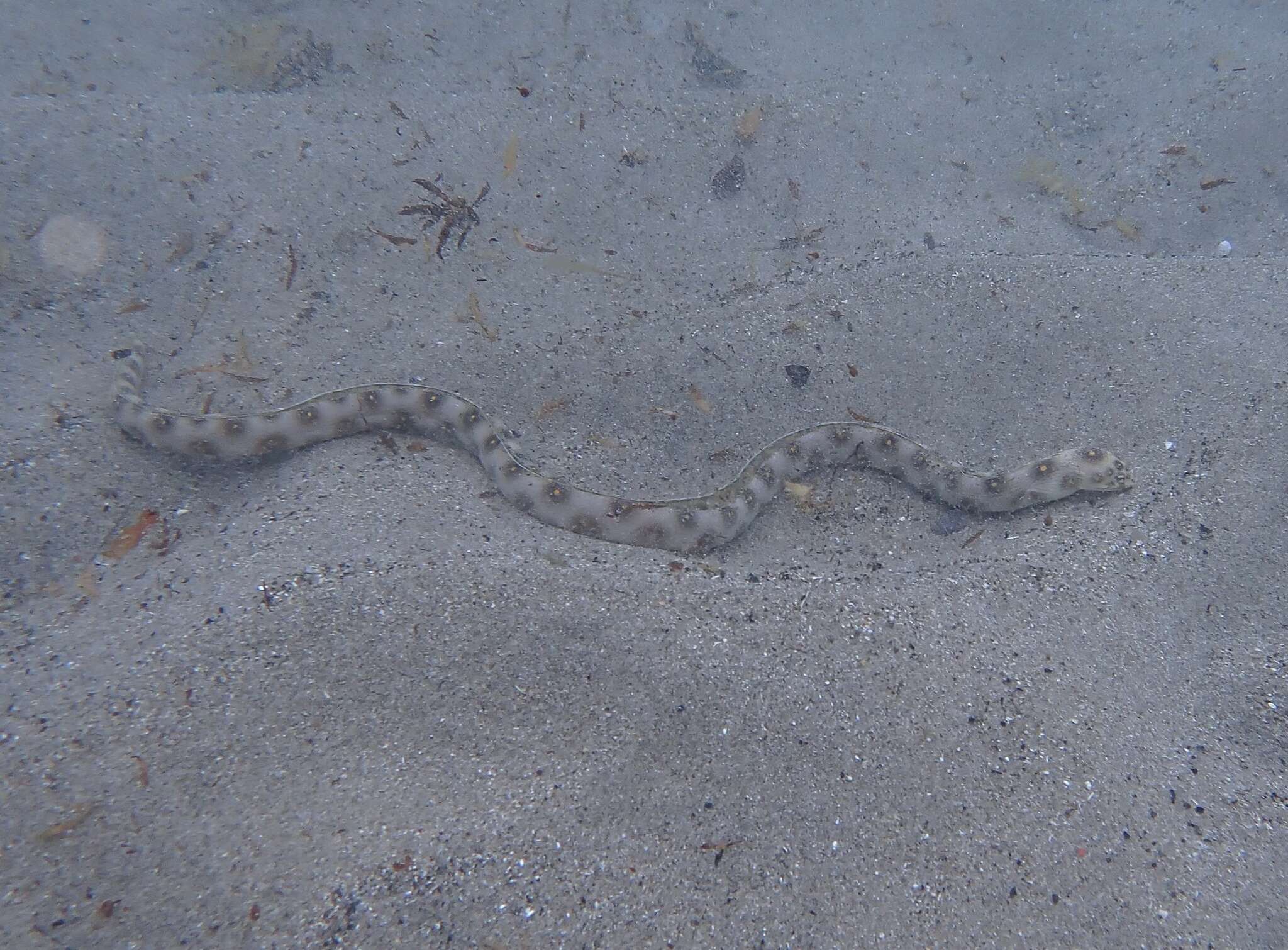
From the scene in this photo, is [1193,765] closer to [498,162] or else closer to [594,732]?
[594,732]

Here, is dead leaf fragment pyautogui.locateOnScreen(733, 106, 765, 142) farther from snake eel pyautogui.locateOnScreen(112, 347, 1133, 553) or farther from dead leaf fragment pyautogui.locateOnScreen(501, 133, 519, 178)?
snake eel pyautogui.locateOnScreen(112, 347, 1133, 553)

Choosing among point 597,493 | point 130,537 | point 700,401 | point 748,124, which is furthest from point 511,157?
point 130,537

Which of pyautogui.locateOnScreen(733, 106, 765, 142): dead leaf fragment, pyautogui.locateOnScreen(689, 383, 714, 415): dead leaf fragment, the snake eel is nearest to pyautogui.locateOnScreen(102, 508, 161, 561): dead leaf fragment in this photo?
the snake eel

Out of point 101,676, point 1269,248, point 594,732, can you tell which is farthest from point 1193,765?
point 101,676

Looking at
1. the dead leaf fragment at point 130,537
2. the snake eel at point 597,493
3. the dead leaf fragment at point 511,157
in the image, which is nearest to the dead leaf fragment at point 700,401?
the snake eel at point 597,493

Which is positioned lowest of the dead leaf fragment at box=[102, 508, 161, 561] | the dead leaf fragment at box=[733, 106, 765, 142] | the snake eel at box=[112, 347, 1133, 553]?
the dead leaf fragment at box=[102, 508, 161, 561]

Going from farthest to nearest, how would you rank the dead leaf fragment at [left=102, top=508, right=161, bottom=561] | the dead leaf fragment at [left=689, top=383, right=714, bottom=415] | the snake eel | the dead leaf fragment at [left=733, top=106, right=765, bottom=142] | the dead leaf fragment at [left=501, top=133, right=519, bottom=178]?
1. the dead leaf fragment at [left=733, top=106, right=765, bottom=142]
2. the dead leaf fragment at [left=501, top=133, right=519, bottom=178]
3. the dead leaf fragment at [left=689, top=383, right=714, bottom=415]
4. the snake eel
5. the dead leaf fragment at [left=102, top=508, right=161, bottom=561]

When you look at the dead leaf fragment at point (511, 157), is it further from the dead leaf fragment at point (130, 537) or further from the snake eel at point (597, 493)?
the dead leaf fragment at point (130, 537)

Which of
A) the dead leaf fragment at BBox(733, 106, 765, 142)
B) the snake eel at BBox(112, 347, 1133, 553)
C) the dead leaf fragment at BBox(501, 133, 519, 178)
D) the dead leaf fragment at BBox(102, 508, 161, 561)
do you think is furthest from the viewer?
the dead leaf fragment at BBox(733, 106, 765, 142)

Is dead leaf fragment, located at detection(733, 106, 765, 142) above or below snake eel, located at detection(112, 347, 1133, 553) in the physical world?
above
